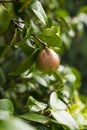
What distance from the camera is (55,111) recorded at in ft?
3.21

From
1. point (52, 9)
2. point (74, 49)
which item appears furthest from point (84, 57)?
point (52, 9)

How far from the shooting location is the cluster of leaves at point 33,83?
920mm

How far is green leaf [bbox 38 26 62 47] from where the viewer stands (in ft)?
3.39

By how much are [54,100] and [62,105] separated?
0.08ft

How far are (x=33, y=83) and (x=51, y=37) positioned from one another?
1.55 ft

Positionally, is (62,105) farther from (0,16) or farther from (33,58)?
(0,16)

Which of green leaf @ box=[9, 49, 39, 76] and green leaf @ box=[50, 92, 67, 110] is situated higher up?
green leaf @ box=[9, 49, 39, 76]

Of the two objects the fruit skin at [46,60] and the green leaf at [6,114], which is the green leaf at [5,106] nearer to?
the green leaf at [6,114]

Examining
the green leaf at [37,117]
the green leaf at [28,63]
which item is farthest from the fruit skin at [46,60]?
the green leaf at [37,117]

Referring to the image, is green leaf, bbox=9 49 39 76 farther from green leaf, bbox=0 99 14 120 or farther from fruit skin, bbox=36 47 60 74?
green leaf, bbox=0 99 14 120

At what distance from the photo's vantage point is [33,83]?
148 centimetres

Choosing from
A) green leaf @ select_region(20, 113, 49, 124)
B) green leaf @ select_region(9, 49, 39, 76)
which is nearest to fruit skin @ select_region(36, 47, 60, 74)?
green leaf @ select_region(9, 49, 39, 76)

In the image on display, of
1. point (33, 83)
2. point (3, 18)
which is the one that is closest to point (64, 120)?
point (3, 18)

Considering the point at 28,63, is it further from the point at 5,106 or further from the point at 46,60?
the point at 5,106
